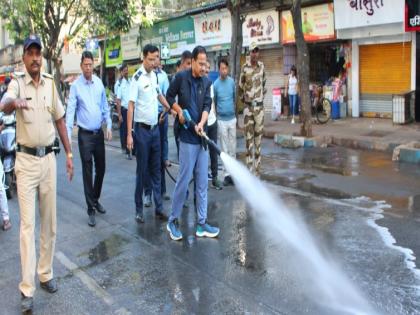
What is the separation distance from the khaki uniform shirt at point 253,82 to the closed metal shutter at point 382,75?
8.66 m

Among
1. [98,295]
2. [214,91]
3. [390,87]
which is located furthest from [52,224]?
[390,87]

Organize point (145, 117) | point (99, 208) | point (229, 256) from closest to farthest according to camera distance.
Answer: point (229, 256) → point (145, 117) → point (99, 208)

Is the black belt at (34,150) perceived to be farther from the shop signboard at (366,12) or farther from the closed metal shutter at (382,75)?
the closed metal shutter at (382,75)

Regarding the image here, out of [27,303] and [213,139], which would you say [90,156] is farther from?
[27,303]

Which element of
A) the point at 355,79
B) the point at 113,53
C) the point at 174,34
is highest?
the point at 174,34

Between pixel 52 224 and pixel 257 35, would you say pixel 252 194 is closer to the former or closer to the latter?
pixel 52 224

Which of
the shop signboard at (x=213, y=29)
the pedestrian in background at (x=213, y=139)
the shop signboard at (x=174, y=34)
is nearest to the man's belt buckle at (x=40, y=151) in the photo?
the pedestrian in background at (x=213, y=139)

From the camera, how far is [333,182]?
8633 mm

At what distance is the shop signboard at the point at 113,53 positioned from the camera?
1167 inches

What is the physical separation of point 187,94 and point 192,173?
0.92 m

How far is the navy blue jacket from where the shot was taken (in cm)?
584

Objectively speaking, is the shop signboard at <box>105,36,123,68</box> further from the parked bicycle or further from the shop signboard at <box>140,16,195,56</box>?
the parked bicycle

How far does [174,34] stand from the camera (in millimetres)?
24781

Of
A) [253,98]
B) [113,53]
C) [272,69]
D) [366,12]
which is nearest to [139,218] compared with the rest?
[253,98]
